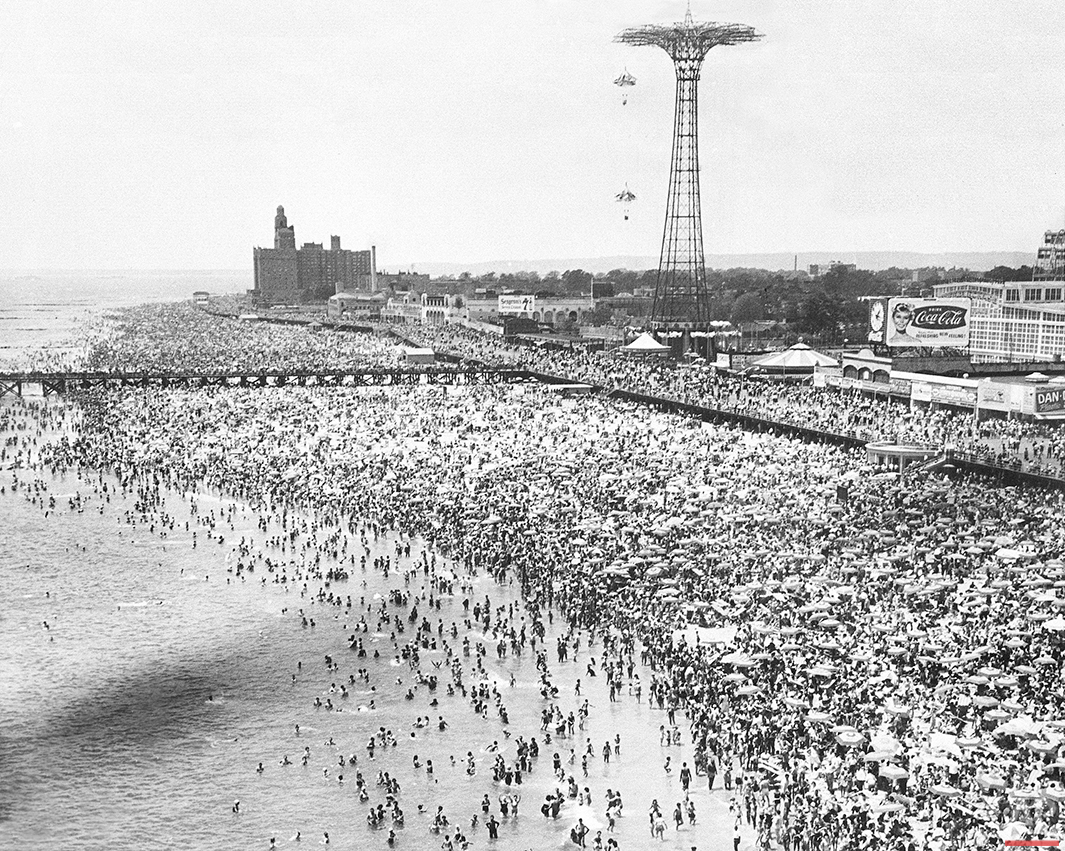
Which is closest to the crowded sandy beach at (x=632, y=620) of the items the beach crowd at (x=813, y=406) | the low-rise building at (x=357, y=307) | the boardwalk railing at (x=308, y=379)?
the beach crowd at (x=813, y=406)

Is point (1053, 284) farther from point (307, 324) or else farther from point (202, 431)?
point (307, 324)

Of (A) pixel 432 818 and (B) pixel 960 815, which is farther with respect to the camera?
(A) pixel 432 818

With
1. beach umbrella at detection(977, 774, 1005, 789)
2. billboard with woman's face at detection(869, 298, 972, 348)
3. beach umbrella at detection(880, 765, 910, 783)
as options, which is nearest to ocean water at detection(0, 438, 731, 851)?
beach umbrella at detection(880, 765, 910, 783)

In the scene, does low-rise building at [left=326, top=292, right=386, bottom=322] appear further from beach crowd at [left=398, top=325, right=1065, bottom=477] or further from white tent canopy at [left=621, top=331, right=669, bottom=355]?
white tent canopy at [left=621, top=331, right=669, bottom=355]

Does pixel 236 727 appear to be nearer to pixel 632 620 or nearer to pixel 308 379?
pixel 632 620

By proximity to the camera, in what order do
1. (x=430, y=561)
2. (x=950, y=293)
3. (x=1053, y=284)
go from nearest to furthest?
(x=430, y=561) < (x=1053, y=284) < (x=950, y=293)

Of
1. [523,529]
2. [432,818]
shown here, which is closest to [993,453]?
[523,529]
